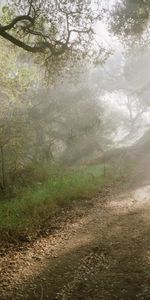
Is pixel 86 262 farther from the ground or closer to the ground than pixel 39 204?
farther from the ground

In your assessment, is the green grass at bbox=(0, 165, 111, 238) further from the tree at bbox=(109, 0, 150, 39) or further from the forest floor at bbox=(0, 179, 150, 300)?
the tree at bbox=(109, 0, 150, 39)

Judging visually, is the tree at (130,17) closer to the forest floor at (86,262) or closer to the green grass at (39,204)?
the green grass at (39,204)

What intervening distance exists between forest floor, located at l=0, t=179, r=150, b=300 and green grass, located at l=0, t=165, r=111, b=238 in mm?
745

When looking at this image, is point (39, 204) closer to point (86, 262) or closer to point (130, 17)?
point (86, 262)

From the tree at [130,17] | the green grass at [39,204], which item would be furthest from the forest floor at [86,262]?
the tree at [130,17]

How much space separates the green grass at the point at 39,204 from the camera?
10777mm

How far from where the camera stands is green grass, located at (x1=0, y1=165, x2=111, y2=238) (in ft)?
35.4

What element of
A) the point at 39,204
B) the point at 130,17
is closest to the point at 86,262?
the point at 39,204

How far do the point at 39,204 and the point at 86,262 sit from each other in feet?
17.1

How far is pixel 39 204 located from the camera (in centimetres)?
1305

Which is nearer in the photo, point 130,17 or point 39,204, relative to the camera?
point 39,204

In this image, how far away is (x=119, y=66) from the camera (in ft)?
221

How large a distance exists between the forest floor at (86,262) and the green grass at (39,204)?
745 mm

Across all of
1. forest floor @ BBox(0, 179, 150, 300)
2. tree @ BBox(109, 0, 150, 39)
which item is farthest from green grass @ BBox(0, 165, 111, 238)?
tree @ BBox(109, 0, 150, 39)
